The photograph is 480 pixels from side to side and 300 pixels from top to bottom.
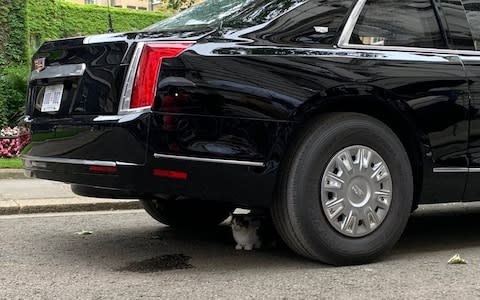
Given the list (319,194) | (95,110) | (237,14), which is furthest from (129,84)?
(319,194)

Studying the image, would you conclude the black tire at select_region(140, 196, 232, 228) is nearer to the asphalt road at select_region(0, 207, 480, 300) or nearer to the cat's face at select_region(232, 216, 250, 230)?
the asphalt road at select_region(0, 207, 480, 300)

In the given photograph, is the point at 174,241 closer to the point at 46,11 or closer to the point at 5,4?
the point at 5,4

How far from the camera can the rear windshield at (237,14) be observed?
13.2ft

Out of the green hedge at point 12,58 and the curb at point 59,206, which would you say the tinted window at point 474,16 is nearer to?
the curb at point 59,206

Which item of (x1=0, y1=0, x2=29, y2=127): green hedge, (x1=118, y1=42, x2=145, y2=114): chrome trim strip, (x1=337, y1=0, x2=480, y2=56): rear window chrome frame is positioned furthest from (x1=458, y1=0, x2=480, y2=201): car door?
(x1=0, y1=0, x2=29, y2=127): green hedge

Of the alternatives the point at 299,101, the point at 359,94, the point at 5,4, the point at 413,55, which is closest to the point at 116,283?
the point at 299,101

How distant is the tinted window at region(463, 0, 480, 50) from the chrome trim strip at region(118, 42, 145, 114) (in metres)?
2.32

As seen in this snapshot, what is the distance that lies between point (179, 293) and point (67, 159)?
1113mm

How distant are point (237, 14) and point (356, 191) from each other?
134 centimetres

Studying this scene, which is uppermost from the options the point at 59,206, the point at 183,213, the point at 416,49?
the point at 416,49

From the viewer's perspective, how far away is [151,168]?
145 inches

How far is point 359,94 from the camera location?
3963 mm

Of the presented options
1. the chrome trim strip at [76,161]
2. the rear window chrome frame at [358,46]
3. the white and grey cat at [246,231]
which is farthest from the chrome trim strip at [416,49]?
the chrome trim strip at [76,161]

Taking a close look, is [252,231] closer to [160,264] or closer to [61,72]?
[160,264]
